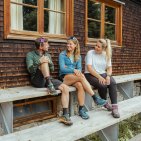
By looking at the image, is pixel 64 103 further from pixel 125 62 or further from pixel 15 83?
pixel 125 62

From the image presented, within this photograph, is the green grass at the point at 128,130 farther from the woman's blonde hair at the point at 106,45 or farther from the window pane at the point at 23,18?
the window pane at the point at 23,18

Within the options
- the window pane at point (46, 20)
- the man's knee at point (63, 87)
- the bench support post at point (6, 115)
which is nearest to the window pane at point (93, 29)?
the window pane at point (46, 20)

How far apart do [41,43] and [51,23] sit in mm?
883

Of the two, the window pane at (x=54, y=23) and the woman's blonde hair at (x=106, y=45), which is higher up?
the window pane at (x=54, y=23)

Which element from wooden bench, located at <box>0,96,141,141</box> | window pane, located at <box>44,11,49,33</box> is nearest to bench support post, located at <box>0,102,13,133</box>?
wooden bench, located at <box>0,96,141,141</box>

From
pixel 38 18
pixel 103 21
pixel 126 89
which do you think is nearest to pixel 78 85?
pixel 38 18

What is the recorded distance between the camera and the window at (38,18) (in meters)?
5.29

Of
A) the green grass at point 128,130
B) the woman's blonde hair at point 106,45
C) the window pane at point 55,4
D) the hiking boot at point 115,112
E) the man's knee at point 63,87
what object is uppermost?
the window pane at point 55,4

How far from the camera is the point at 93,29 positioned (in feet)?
24.4

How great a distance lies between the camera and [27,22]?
5594 millimetres

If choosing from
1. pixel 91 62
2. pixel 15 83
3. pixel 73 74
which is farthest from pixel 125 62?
pixel 15 83

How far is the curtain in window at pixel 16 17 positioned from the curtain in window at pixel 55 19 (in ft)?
2.58

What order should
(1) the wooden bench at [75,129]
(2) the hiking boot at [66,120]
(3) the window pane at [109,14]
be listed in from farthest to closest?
(3) the window pane at [109,14] < (2) the hiking boot at [66,120] < (1) the wooden bench at [75,129]

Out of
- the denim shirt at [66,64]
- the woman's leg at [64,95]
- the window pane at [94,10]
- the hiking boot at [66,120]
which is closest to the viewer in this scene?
the hiking boot at [66,120]
